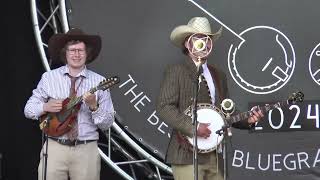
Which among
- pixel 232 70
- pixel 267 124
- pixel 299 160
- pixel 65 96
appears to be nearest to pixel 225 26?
pixel 232 70

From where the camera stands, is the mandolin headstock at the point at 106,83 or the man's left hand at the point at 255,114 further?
the mandolin headstock at the point at 106,83

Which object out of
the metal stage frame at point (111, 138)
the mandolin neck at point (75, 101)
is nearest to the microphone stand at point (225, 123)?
the mandolin neck at point (75, 101)

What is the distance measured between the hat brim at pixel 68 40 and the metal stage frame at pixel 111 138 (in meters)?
0.56

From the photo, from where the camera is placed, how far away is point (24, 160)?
5.20m

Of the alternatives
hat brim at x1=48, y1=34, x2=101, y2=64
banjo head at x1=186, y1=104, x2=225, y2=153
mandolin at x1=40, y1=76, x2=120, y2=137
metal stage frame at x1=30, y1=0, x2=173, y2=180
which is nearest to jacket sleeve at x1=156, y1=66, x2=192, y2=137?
banjo head at x1=186, y1=104, x2=225, y2=153

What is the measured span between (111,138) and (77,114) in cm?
92

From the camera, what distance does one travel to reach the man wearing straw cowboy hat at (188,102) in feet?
12.4

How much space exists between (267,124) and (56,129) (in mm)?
1900

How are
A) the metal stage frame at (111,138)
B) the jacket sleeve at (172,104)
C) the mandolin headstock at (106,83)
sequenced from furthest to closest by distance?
the metal stage frame at (111,138) → the mandolin headstock at (106,83) → the jacket sleeve at (172,104)

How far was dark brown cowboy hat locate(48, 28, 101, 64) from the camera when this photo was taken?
4223 mm

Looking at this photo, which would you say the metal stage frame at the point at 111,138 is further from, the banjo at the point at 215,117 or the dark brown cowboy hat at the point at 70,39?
the banjo at the point at 215,117

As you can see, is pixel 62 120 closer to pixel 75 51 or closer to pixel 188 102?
pixel 75 51

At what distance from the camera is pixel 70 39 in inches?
167

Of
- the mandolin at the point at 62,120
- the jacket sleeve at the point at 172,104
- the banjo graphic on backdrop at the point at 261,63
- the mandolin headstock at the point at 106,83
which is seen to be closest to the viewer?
the jacket sleeve at the point at 172,104
